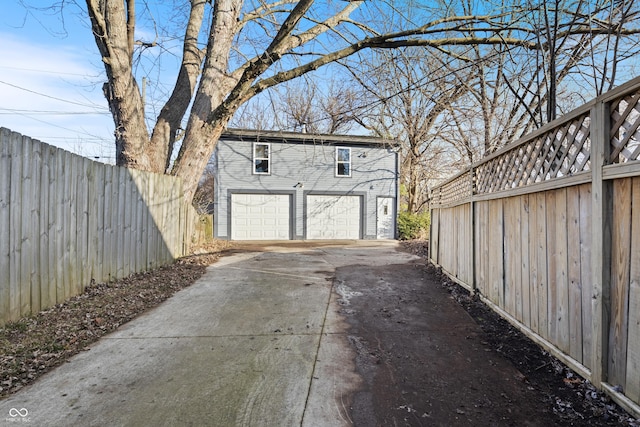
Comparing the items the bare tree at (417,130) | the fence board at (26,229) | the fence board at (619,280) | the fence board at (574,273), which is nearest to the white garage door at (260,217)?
the bare tree at (417,130)

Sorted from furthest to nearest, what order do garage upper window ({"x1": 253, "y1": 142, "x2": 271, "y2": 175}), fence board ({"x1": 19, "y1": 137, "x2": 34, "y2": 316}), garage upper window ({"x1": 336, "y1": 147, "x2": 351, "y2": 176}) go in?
garage upper window ({"x1": 336, "y1": 147, "x2": 351, "y2": 176}), garage upper window ({"x1": 253, "y1": 142, "x2": 271, "y2": 175}), fence board ({"x1": 19, "y1": 137, "x2": 34, "y2": 316})

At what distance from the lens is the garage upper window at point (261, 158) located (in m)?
14.1

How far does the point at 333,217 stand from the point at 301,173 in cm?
230

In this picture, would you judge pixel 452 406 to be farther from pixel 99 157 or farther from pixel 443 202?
pixel 99 157

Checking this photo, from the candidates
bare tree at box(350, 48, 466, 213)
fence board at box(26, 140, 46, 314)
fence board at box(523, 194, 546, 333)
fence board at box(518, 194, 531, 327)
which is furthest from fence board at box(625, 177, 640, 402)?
bare tree at box(350, 48, 466, 213)

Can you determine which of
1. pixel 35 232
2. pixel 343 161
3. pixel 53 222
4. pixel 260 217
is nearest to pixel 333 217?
pixel 343 161

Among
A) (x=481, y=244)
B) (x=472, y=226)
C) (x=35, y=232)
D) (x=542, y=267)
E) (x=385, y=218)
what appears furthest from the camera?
(x=385, y=218)

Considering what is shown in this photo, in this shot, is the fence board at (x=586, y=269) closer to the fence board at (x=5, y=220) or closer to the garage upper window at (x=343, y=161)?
the fence board at (x=5, y=220)

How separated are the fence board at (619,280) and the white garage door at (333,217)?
489 inches

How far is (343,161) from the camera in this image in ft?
48.5

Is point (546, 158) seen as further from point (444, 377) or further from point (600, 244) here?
point (444, 377)

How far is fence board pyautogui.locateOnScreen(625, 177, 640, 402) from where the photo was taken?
5.98ft

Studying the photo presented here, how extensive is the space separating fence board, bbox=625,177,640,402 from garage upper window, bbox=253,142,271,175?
13.0m

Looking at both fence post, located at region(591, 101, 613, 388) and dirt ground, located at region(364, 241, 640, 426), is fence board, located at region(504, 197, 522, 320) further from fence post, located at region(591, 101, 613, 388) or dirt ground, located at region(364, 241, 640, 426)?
fence post, located at region(591, 101, 613, 388)
